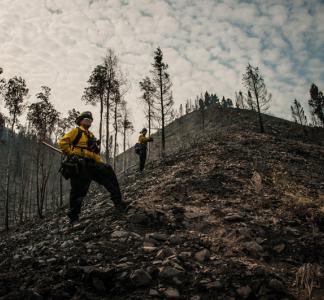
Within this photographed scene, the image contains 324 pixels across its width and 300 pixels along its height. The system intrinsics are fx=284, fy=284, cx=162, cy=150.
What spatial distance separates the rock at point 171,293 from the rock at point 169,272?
29 cm

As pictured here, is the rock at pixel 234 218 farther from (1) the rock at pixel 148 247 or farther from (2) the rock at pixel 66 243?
(2) the rock at pixel 66 243

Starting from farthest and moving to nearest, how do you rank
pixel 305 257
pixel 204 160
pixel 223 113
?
pixel 223 113, pixel 204 160, pixel 305 257

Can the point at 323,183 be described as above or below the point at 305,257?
above

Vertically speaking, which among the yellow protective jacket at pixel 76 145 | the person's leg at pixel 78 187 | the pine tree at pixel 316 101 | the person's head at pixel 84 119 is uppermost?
the pine tree at pixel 316 101

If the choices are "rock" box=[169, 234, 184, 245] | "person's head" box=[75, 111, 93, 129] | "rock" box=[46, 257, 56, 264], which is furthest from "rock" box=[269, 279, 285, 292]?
"person's head" box=[75, 111, 93, 129]

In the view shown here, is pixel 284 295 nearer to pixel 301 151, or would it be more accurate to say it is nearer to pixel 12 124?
pixel 301 151

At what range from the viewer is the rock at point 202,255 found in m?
4.55

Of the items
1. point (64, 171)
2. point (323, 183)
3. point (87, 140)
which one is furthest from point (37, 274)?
point (323, 183)

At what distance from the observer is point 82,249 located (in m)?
5.00

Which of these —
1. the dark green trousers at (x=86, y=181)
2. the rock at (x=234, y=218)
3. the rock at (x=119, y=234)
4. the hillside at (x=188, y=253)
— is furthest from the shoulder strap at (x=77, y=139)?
the rock at (x=234, y=218)

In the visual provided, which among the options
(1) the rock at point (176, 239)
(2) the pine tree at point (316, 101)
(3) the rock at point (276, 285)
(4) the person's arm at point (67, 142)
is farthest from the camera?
(2) the pine tree at point (316, 101)

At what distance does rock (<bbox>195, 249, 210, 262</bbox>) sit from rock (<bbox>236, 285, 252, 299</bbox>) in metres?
0.99

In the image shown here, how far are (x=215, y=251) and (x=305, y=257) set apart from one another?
1.49 m

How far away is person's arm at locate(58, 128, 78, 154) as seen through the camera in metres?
6.34
